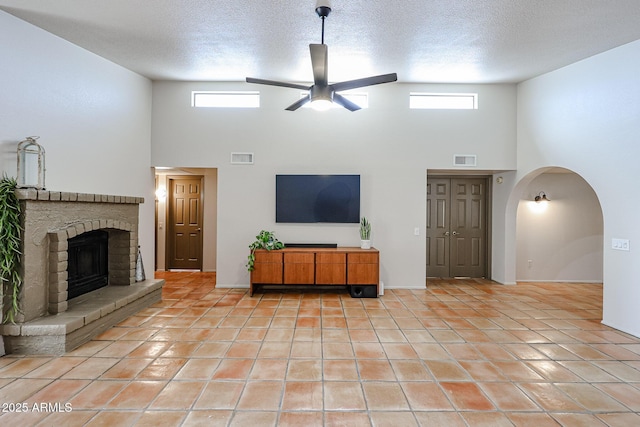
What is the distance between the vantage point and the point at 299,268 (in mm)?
5176

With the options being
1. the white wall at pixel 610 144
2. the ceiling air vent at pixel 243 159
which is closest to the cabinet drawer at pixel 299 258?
the ceiling air vent at pixel 243 159

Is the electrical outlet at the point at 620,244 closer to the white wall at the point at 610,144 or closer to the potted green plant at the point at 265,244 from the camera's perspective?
the white wall at the point at 610,144

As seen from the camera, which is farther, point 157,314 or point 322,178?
point 322,178

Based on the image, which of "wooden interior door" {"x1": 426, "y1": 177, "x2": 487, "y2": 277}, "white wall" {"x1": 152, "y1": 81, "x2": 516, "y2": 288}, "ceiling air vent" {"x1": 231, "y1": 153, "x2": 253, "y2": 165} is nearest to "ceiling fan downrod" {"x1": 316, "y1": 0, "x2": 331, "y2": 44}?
"white wall" {"x1": 152, "y1": 81, "x2": 516, "y2": 288}

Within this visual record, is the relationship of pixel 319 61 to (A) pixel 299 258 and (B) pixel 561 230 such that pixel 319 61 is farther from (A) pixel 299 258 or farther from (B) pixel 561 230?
(B) pixel 561 230

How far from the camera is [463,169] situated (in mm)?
5797

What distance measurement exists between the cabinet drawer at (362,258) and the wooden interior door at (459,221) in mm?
2008

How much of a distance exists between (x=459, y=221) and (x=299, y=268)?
3538mm

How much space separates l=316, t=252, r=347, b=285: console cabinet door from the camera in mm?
5172

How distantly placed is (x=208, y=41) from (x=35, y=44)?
181 cm

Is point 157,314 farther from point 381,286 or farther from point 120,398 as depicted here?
point 381,286

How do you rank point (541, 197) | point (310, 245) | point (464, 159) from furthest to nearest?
point (541, 197)
point (464, 159)
point (310, 245)

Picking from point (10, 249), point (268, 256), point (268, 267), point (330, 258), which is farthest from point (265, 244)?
point (10, 249)

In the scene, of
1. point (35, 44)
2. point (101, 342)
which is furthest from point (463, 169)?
point (35, 44)
